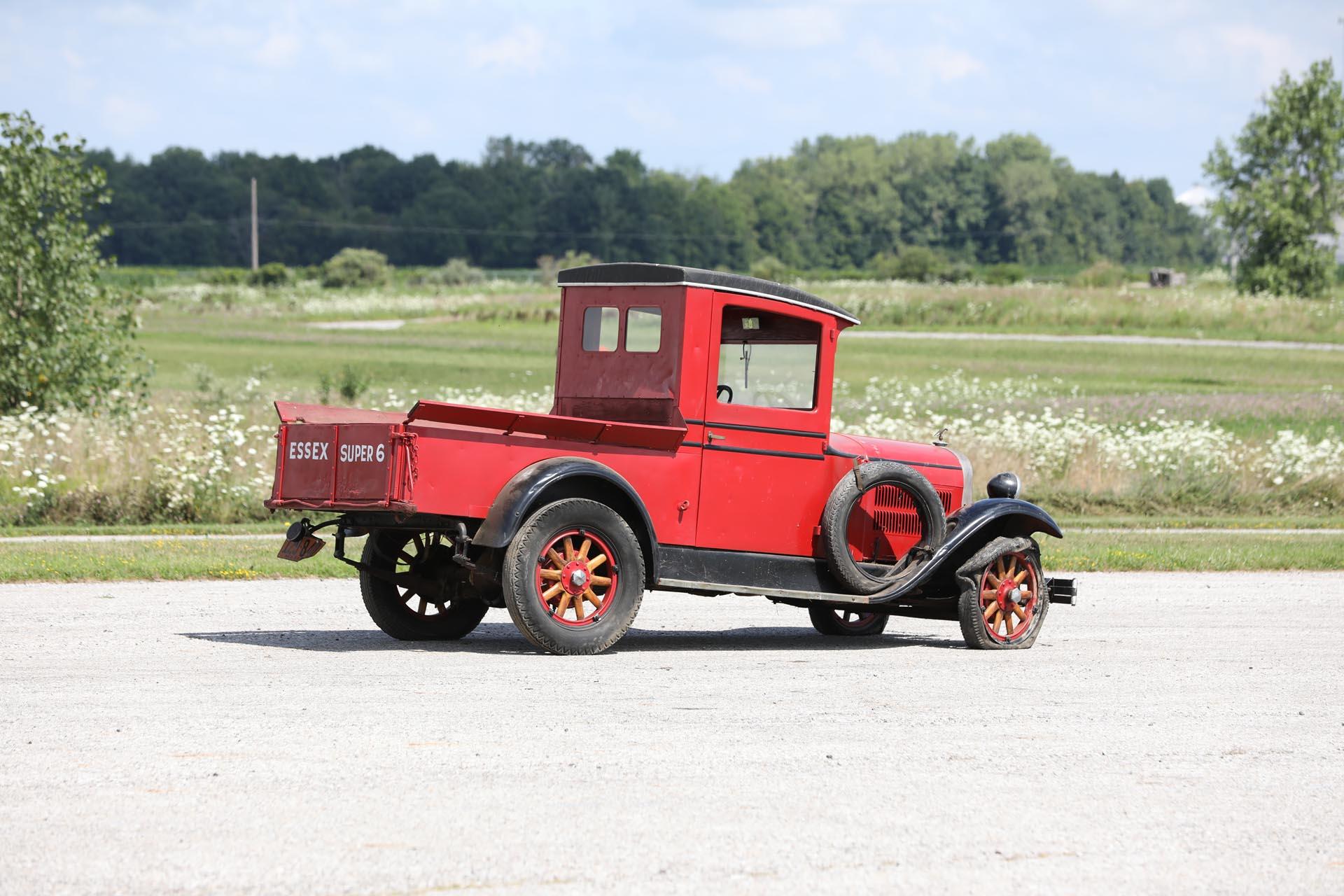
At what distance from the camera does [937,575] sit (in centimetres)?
1070

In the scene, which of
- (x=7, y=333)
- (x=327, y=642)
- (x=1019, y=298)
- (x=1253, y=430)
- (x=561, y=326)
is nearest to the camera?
(x=327, y=642)

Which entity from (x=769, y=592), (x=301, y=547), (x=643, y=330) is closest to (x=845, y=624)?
(x=769, y=592)

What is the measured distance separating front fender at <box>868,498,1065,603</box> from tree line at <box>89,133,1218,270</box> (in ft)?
401

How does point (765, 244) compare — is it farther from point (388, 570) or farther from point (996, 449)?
point (388, 570)

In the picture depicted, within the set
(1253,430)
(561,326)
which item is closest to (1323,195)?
(1253,430)

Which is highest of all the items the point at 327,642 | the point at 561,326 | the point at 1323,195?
the point at 1323,195

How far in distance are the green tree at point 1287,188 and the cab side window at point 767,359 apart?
6052 centimetres

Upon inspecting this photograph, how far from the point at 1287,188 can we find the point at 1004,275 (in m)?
21.4

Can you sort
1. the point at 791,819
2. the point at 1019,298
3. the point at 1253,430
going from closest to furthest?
the point at 791,819 → the point at 1253,430 → the point at 1019,298

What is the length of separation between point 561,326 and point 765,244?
494ft

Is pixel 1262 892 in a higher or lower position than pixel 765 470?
lower

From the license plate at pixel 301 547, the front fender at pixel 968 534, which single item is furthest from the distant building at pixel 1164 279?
the license plate at pixel 301 547

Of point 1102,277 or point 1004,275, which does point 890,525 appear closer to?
point 1102,277

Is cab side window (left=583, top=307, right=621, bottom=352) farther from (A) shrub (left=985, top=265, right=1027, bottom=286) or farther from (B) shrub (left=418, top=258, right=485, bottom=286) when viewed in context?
(B) shrub (left=418, top=258, right=485, bottom=286)
